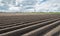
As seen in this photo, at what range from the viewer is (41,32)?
12.8 ft

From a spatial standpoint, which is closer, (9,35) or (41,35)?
(9,35)

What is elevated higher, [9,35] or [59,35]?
[9,35]

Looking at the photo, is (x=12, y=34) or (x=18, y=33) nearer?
(x=12, y=34)

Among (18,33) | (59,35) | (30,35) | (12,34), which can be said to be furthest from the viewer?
(59,35)

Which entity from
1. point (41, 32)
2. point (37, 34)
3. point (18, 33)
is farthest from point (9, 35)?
point (41, 32)

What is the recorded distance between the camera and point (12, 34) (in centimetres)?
335

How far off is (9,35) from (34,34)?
0.55 metres

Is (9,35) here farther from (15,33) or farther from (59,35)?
(59,35)

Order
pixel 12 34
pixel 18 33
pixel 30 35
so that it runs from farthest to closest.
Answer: pixel 18 33 → pixel 12 34 → pixel 30 35

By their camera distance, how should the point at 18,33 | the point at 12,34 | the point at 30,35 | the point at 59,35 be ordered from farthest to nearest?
the point at 59,35, the point at 18,33, the point at 12,34, the point at 30,35

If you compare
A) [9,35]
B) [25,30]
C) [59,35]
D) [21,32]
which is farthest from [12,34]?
[59,35]

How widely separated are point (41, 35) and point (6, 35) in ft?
3.09

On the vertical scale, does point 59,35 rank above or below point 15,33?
Result: below

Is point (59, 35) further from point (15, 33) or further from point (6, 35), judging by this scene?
point (6, 35)
